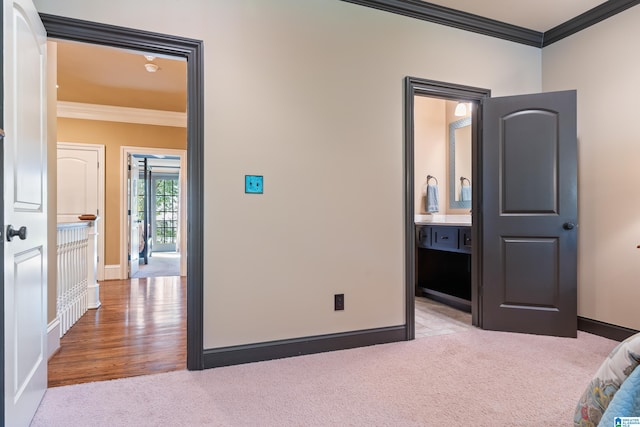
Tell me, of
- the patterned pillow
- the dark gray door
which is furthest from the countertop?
the patterned pillow

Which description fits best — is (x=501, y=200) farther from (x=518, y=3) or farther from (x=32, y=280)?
(x=32, y=280)

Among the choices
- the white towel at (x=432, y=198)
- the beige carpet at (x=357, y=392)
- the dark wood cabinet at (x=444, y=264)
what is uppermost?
the white towel at (x=432, y=198)

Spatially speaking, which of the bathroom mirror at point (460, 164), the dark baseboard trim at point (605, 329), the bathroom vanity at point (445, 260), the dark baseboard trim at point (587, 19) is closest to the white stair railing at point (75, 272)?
the bathroom vanity at point (445, 260)

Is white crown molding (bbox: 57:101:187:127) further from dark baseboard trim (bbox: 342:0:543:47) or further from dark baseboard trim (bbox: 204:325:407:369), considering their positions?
dark baseboard trim (bbox: 204:325:407:369)

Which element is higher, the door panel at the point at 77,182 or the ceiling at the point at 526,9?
the ceiling at the point at 526,9

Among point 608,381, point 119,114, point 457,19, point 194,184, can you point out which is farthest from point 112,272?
point 608,381

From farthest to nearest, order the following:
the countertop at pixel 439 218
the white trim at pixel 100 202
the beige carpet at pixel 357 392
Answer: the white trim at pixel 100 202 → the countertop at pixel 439 218 → the beige carpet at pixel 357 392

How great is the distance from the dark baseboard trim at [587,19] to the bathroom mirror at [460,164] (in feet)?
3.80

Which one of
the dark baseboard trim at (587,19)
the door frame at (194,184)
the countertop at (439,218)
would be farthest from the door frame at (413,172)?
the door frame at (194,184)

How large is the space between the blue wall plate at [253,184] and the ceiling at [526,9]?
1942mm

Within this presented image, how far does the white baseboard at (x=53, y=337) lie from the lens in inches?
98.1

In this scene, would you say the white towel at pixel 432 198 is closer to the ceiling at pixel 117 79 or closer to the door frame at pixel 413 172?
the door frame at pixel 413 172

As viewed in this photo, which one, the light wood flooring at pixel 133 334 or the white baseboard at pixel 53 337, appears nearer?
the light wood flooring at pixel 133 334

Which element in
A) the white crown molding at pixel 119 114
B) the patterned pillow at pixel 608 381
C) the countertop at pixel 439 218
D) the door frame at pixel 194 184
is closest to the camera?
the patterned pillow at pixel 608 381
